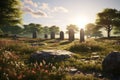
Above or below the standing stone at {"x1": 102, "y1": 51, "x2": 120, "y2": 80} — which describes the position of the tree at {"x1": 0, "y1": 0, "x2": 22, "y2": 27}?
above

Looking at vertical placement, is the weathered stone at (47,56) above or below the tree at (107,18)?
below

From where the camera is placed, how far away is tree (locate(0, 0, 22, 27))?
34.7 m

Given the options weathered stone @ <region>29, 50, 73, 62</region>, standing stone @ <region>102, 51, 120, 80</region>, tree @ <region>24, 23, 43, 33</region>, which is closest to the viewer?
standing stone @ <region>102, 51, 120, 80</region>

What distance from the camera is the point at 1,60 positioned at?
9.55 meters

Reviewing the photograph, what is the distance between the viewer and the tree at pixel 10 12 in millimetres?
34675

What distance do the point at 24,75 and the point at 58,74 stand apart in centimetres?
141

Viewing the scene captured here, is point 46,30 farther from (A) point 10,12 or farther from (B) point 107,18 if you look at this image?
(A) point 10,12

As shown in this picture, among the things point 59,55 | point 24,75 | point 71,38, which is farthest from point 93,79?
point 71,38

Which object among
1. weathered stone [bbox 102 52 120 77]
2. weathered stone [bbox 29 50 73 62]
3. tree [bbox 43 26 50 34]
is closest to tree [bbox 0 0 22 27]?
weathered stone [bbox 29 50 73 62]

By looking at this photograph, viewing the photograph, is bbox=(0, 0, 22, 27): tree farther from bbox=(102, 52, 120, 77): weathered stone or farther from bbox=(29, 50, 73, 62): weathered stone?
bbox=(102, 52, 120, 77): weathered stone

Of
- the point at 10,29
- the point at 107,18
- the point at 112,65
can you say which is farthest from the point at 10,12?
the point at 10,29

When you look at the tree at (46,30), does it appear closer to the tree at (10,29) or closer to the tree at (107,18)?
the tree at (10,29)

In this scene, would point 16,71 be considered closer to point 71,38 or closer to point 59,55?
point 59,55

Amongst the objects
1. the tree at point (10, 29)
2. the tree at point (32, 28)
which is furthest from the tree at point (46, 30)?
the tree at point (10, 29)
